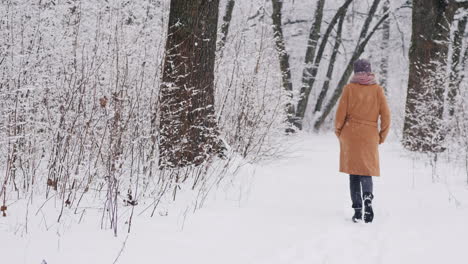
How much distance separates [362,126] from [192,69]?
188cm

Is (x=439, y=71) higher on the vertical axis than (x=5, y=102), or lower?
higher

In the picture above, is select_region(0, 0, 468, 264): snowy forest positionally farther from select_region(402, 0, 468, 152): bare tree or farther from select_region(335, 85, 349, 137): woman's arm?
select_region(335, 85, 349, 137): woman's arm

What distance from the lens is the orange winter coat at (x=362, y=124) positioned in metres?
4.65

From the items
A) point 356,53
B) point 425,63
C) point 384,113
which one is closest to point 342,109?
point 384,113

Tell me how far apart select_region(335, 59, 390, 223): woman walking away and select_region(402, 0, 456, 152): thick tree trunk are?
4644mm

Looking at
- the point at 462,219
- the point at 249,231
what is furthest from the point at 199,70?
the point at 462,219

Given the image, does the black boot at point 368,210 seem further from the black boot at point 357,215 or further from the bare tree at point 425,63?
the bare tree at point 425,63

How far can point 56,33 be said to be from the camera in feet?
18.0

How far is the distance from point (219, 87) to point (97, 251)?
447 cm

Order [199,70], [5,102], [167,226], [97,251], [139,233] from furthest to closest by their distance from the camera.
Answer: [199,70] → [5,102] → [167,226] → [139,233] → [97,251]

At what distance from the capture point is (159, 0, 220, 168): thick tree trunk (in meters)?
4.95

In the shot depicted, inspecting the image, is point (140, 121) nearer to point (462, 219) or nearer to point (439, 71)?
point (462, 219)

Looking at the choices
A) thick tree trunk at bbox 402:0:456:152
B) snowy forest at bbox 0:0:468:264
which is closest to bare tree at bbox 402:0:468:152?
thick tree trunk at bbox 402:0:456:152

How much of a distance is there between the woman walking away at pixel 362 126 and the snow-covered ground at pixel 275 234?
40 centimetres
